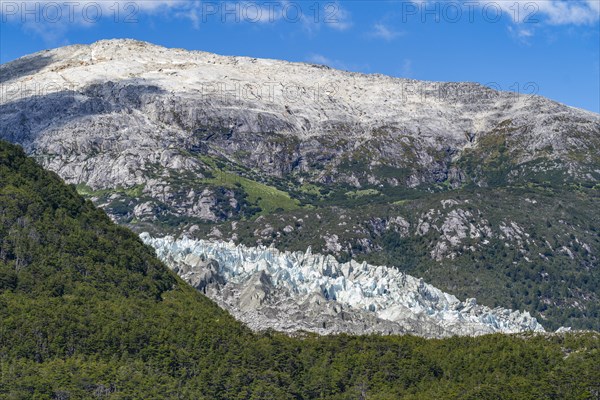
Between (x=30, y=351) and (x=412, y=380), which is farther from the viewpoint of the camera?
(x=412, y=380)

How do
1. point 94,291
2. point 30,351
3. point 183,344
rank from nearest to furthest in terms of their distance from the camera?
1. point 30,351
2. point 183,344
3. point 94,291

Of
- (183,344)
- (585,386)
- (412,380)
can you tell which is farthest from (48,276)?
(585,386)

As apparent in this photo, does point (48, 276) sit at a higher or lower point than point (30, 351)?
higher

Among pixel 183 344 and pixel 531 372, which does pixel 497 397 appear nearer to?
pixel 531 372

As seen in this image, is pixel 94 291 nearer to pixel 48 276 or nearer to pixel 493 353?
pixel 48 276

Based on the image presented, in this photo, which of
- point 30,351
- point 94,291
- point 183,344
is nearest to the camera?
point 30,351

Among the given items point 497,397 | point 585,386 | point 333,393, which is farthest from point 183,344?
point 585,386
